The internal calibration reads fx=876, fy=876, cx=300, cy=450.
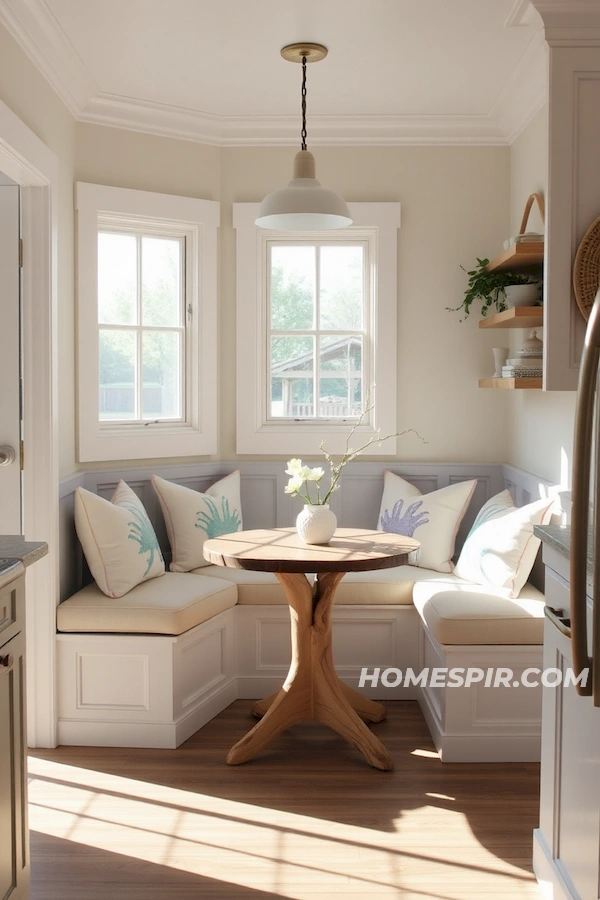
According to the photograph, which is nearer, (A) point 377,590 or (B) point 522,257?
(B) point 522,257

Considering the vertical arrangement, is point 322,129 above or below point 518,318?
above

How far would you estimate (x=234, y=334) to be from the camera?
15.5ft

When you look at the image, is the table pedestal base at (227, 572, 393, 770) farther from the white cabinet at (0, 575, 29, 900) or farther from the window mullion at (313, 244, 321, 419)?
the window mullion at (313, 244, 321, 419)

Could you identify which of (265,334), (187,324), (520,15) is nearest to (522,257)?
(520,15)

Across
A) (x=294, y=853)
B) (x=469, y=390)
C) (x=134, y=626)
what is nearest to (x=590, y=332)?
(x=294, y=853)

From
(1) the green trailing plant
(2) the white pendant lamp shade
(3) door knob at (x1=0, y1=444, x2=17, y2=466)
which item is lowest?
(3) door knob at (x1=0, y1=444, x2=17, y2=466)

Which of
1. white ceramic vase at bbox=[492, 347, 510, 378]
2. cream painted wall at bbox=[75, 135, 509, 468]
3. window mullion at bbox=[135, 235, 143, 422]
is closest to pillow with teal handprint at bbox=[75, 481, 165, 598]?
window mullion at bbox=[135, 235, 143, 422]

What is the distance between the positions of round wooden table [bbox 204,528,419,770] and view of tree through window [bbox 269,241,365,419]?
1.32m

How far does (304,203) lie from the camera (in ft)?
10.4

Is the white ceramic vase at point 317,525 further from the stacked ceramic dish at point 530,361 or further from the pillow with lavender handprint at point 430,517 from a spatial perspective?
the stacked ceramic dish at point 530,361

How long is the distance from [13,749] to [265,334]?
9.86 ft

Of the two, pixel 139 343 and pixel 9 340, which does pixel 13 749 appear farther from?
pixel 139 343

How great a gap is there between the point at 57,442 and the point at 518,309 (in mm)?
2049

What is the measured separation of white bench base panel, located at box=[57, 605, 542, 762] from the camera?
3424 mm
